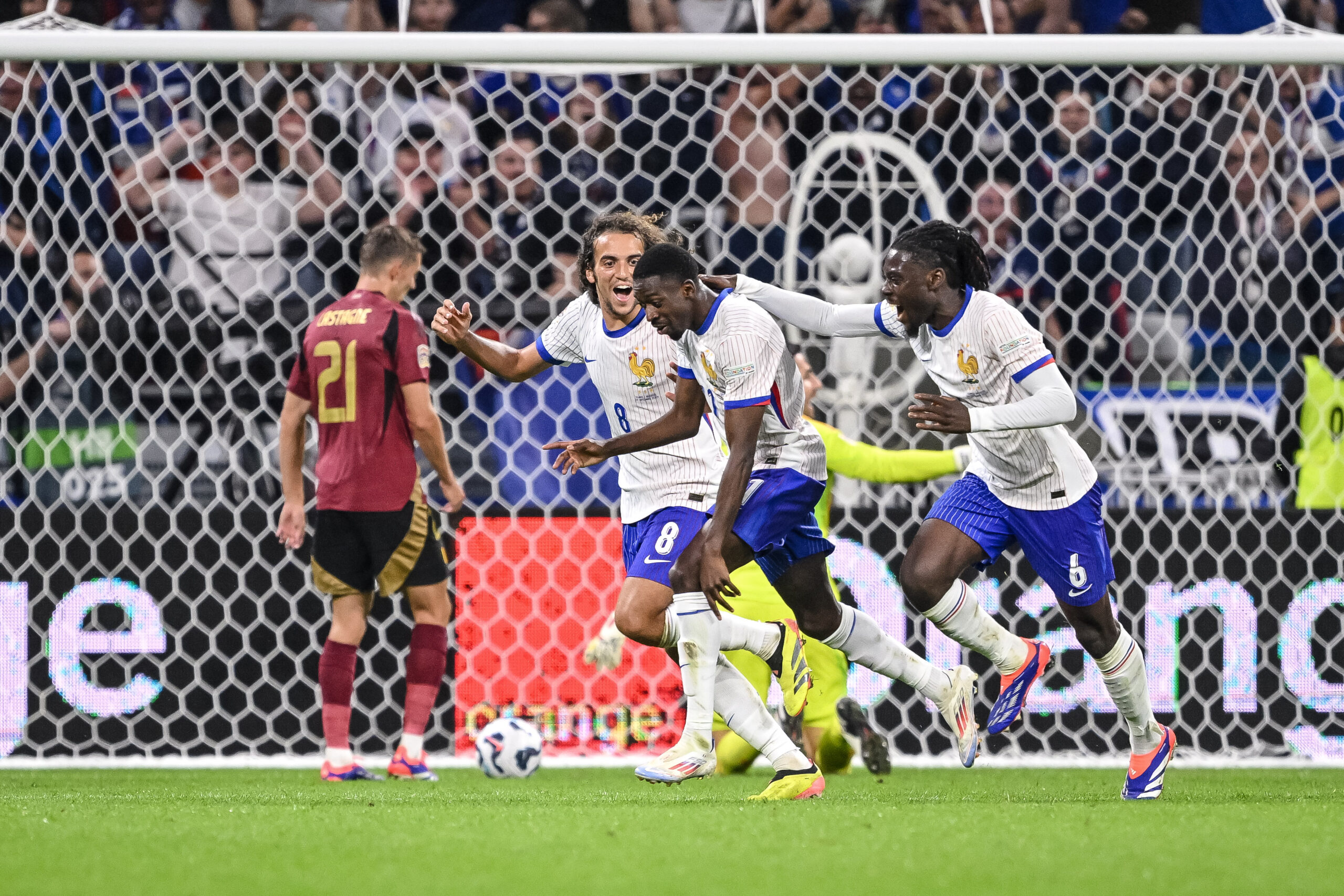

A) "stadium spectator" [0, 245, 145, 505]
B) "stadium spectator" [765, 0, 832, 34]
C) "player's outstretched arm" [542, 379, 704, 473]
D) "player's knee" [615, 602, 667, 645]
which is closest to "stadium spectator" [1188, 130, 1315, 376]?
"stadium spectator" [765, 0, 832, 34]

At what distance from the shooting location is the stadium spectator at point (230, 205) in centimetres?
699

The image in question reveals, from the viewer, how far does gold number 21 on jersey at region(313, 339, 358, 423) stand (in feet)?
17.1

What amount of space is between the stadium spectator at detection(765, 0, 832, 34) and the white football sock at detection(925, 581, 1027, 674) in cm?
414

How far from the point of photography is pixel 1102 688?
5.80 metres

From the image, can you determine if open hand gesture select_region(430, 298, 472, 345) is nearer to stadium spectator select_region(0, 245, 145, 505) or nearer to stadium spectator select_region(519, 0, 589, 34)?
stadium spectator select_region(0, 245, 145, 505)

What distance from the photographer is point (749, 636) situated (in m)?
4.42

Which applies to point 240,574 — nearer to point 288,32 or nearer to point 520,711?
point 520,711

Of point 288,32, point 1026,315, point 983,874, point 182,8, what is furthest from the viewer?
point 182,8

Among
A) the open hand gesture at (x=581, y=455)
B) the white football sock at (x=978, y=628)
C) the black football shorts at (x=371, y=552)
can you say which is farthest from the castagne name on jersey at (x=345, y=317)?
the white football sock at (x=978, y=628)

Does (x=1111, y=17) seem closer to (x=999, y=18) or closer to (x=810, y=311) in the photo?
(x=999, y=18)

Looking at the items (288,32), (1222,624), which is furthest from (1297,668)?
(288,32)

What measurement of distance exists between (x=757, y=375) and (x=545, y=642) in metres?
2.14

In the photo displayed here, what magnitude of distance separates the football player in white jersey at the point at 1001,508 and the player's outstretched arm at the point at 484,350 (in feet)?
2.83

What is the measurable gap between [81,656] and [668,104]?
365cm
